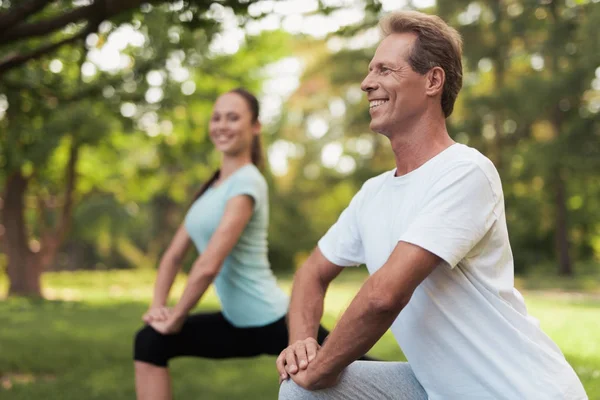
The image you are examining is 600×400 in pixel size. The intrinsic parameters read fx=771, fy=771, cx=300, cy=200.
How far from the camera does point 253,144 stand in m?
4.28

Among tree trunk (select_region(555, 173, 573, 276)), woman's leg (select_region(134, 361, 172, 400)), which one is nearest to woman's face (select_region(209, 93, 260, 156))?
woman's leg (select_region(134, 361, 172, 400))

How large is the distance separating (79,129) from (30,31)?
311 inches

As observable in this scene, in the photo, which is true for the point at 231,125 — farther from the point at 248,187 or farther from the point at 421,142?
the point at 421,142

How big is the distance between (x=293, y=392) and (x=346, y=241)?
23.6 inches

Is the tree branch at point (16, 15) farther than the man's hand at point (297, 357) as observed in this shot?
Yes

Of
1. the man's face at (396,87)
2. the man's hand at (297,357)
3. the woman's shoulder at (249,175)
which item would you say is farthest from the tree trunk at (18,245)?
the man's face at (396,87)

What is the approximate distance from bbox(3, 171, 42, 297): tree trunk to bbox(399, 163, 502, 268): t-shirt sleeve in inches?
657

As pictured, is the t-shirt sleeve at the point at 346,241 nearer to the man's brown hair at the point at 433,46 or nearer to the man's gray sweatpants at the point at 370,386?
the man's gray sweatpants at the point at 370,386

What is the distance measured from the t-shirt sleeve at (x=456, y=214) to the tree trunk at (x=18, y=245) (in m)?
16.7

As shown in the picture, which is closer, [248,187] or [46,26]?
[248,187]

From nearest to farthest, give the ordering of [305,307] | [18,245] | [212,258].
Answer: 1. [305,307]
2. [212,258]
3. [18,245]

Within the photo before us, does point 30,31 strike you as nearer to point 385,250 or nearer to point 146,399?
point 146,399

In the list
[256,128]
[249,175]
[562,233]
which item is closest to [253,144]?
[256,128]

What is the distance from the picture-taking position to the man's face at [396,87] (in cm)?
239
